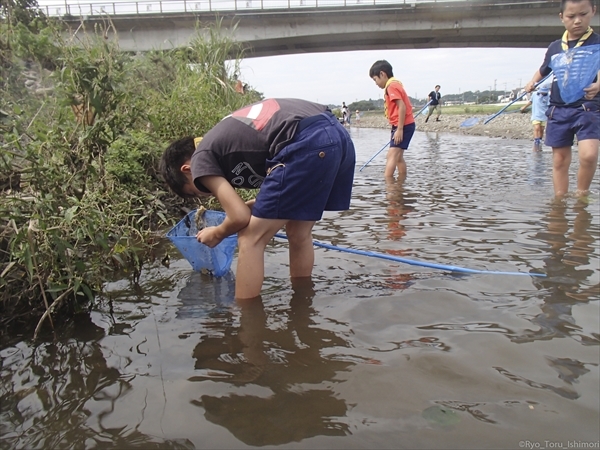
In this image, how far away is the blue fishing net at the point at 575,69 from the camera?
409 cm

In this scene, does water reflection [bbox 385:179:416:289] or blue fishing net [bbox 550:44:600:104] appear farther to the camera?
blue fishing net [bbox 550:44:600:104]

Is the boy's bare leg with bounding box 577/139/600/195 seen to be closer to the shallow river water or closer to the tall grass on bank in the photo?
the shallow river water

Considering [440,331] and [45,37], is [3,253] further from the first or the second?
[440,331]

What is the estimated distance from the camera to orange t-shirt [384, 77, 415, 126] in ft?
19.7

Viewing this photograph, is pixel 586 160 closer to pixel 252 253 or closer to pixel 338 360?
pixel 252 253

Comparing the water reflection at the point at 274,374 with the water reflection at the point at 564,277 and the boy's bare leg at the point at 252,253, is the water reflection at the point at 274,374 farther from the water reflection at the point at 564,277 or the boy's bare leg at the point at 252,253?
the water reflection at the point at 564,277

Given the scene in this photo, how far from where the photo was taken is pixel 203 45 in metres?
6.62

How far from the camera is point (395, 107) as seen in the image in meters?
6.16

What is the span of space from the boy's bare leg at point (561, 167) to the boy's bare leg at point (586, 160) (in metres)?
0.13

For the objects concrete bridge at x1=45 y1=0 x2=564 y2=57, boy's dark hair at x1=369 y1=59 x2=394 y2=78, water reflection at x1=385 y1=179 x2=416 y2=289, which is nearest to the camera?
water reflection at x1=385 y1=179 x2=416 y2=289

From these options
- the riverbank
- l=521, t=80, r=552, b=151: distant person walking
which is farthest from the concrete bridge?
l=521, t=80, r=552, b=151: distant person walking

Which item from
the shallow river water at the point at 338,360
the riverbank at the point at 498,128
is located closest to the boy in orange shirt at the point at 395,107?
the shallow river water at the point at 338,360

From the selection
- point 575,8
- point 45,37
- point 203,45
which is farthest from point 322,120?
point 203,45

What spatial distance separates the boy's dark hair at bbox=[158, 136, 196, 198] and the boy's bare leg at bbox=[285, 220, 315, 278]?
692 mm
